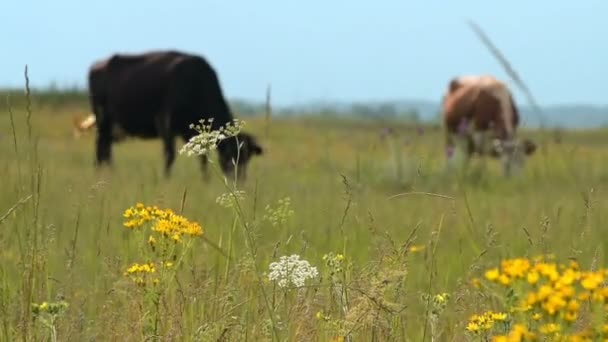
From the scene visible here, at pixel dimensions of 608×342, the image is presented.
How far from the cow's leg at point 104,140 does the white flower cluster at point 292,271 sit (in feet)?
35.9

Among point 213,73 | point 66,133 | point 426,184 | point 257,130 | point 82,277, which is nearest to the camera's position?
point 82,277

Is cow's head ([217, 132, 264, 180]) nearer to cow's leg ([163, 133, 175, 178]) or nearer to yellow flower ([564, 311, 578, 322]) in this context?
cow's leg ([163, 133, 175, 178])

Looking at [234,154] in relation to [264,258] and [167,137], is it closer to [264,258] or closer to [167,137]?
[167,137]

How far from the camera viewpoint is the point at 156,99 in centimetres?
1241

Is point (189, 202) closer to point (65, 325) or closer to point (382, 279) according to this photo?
point (65, 325)

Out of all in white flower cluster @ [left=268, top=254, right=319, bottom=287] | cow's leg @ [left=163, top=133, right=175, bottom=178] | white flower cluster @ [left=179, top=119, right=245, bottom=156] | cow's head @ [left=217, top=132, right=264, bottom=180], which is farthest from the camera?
cow's leg @ [left=163, top=133, right=175, bottom=178]

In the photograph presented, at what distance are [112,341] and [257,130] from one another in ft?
81.3

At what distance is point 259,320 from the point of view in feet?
7.89

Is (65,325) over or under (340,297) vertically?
under

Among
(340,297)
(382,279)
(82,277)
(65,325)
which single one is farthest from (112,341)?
(82,277)

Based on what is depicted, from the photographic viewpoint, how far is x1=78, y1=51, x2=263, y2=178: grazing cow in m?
12.0

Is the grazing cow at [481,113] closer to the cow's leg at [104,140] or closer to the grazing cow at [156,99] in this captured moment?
the grazing cow at [156,99]

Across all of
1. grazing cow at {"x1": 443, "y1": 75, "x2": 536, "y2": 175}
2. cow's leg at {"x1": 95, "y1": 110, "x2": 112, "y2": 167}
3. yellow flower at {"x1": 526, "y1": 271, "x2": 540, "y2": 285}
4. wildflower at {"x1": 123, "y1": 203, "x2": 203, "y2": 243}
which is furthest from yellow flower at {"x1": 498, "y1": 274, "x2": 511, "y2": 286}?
grazing cow at {"x1": 443, "y1": 75, "x2": 536, "y2": 175}

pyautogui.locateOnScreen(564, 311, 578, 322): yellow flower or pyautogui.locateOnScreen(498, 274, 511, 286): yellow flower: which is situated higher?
pyautogui.locateOnScreen(498, 274, 511, 286): yellow flower
